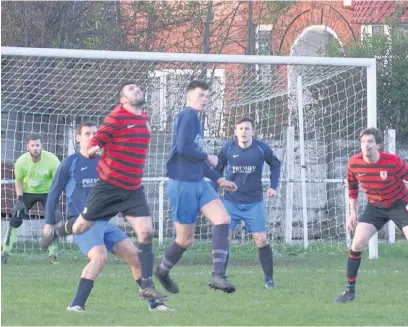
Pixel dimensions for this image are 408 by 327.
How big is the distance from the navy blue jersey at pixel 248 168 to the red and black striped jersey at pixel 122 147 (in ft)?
10.8

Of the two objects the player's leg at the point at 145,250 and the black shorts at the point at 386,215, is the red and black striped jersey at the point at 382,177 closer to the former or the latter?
the black shorts at the point at 386,215

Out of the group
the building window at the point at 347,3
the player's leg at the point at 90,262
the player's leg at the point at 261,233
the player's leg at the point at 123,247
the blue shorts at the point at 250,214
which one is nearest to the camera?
the player's leg at the point at 90,262

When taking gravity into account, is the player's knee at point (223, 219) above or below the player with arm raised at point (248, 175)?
below

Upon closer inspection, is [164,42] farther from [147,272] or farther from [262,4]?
[147,272]

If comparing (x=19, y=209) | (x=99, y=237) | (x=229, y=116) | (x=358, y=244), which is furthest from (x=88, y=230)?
(x=229, y=116)

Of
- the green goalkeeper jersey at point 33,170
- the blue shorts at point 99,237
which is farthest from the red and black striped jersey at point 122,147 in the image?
the green goalkeeper jersey at point 33,170

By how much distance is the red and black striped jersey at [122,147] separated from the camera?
909 centimetres

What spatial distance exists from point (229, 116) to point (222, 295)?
7028 millimetres

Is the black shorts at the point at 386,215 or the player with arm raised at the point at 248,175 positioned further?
the player with arm raised at the point at 248,175

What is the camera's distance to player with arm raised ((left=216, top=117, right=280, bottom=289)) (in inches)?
480

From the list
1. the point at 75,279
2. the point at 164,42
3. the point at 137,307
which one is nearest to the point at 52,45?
the point at 164,42

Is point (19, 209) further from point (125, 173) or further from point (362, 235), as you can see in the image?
point (125, 173)

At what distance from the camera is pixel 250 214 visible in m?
12.2

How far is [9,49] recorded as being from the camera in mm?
13562
